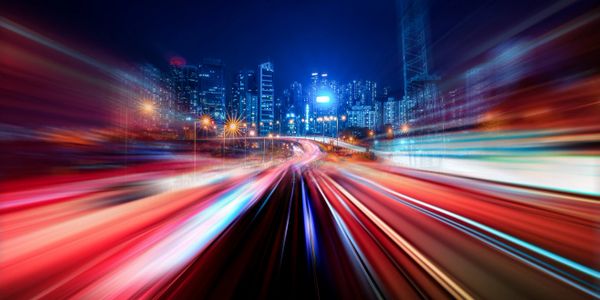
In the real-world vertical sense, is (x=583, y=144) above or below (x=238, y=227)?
above

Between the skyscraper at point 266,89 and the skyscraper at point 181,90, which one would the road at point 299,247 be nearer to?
the skyscraper at point 181,90

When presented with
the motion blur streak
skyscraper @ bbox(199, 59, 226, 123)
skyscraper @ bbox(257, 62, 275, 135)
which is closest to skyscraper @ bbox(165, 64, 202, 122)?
the motion blur streak

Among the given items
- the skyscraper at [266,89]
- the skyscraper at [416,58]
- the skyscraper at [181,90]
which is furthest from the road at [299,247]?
the skyscraper at [266,89]

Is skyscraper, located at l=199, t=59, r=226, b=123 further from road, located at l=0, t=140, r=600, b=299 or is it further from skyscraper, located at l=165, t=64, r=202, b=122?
road, located at l=0, t=140, r=600, b=299

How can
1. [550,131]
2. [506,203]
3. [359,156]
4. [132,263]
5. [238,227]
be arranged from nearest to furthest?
1. [132,263]
2. [238,227]
3. [506,203]
4. [550,131]
5. [359,156]

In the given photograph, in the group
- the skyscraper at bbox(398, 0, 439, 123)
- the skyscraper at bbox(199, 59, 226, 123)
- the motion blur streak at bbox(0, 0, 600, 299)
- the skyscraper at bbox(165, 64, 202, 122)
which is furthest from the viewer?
the skyscraper at bbox(199, 59, 226, 123)

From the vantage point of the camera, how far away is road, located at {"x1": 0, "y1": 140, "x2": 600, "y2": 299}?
14.2 feet

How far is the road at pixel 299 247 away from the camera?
434 cm

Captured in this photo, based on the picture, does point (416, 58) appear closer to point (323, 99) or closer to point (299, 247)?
point (299, 247)

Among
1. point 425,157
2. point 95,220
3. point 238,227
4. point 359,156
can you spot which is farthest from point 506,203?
point 359,156

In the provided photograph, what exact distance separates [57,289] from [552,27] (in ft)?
58.9

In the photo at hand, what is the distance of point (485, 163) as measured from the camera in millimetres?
16469

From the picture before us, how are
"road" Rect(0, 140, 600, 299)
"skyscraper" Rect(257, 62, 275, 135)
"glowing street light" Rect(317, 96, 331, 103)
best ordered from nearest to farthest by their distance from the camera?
"road" Rect(0, 140, 600, 299), "glowing street light" Rect(317, 96, 331, 103), "skyscraper" Rect(257, 62, 275, 135)

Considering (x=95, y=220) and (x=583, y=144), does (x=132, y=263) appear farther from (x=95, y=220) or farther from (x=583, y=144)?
(x=583, y=144)
